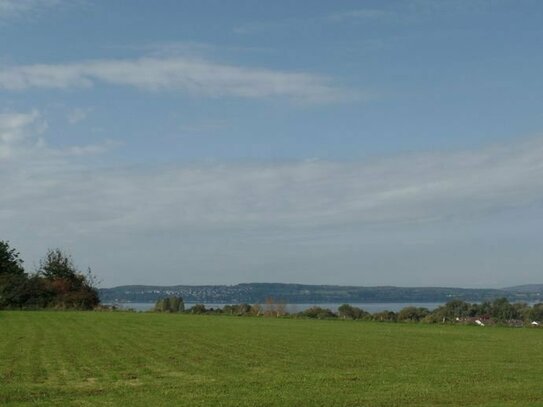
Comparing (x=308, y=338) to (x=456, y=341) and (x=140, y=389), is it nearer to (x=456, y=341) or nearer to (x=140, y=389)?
(x=456, y=341)

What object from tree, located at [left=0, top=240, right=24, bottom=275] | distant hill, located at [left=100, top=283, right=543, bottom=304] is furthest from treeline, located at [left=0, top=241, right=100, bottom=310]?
distant hill, located at [left=100, top=283, right=543, bottom=304]

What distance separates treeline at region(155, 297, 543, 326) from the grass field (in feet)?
97.7

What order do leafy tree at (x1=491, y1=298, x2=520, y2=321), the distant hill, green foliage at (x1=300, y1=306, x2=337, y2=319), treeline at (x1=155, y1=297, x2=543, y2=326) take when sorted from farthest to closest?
the distant hill < leafy tree at (x1=491, y1=298, x2=520, y2=321) < green foliage at (x1=300, y1=306, x2=337, y2=319) < treeline at (x1=155, y1=297, x2=543, y2=326)

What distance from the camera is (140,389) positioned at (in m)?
17.1

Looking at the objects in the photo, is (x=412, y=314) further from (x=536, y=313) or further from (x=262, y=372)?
(x=262, y=372)

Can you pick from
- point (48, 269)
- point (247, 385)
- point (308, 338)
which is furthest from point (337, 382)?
point (48, 269)

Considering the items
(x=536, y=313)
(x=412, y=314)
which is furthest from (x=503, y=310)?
(x=412, y=314)

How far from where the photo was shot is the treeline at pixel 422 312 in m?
63.1

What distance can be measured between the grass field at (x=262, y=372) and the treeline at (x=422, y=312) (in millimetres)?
29776

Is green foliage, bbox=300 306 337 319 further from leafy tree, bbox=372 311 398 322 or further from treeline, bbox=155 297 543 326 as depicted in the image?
leafy tree, bbox=372 311 398 322

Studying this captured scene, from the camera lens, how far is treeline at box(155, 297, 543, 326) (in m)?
63.1

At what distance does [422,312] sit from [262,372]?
51.0 m

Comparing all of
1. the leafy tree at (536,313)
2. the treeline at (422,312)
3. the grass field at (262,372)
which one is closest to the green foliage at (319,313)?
the treeline at (422,312)

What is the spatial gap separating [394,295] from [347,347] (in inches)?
5037
